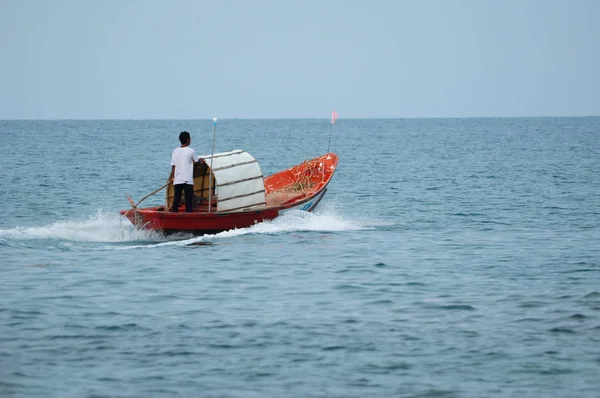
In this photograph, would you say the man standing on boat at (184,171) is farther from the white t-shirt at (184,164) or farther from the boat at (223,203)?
the boat at (223,203)

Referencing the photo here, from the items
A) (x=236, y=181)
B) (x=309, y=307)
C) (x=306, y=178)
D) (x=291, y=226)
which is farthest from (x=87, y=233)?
(x=309, y=307)

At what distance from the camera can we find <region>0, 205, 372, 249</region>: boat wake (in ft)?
69.5

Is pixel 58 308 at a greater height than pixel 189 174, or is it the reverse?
pixel 189 174

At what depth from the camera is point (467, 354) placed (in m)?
12.0

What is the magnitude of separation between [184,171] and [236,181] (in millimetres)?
1446

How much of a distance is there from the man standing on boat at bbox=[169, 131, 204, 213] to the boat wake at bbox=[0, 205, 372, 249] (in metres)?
0.83

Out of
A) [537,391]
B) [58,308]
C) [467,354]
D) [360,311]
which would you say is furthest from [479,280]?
[58,308]

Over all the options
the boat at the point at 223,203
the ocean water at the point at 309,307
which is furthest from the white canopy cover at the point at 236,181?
the ocean water at the point at 309,307

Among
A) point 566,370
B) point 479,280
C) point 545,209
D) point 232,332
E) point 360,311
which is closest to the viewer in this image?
point 566,370

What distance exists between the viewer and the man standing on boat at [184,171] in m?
20.5

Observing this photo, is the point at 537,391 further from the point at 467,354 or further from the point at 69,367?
the point at 69,367

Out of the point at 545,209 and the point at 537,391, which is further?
the point at 545,209

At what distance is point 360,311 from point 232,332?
225 centimetres

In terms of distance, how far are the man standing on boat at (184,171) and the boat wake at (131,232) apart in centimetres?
83
